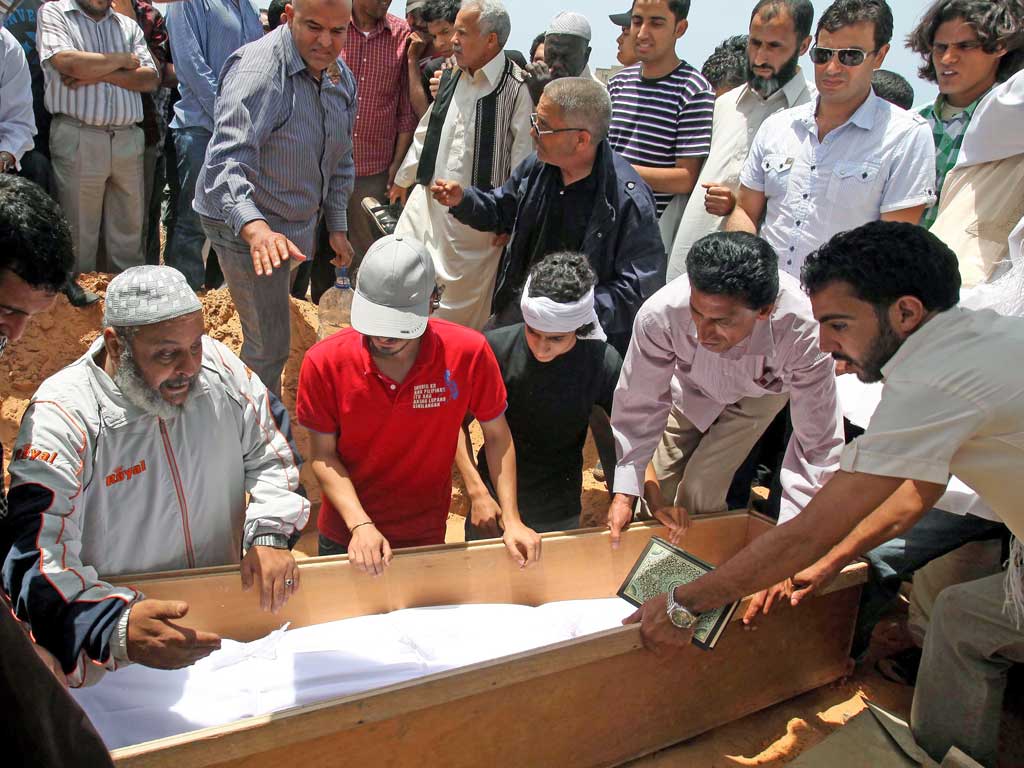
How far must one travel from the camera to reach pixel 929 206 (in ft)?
11.5

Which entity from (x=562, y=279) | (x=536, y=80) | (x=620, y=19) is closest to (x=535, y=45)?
(x=620, y=19)

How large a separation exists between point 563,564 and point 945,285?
164 cm

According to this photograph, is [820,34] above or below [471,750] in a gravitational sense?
above

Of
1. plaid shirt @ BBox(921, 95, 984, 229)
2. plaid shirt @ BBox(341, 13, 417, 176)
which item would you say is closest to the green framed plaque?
plaid shirt @ BBox(921, 95, 984, 229)

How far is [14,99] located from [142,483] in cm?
293

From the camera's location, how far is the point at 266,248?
3326 mm

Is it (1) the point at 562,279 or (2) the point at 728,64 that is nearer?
(1) the point at 562,279

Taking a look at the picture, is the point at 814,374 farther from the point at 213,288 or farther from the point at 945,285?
the point at 213,288


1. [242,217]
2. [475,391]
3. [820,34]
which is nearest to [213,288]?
[242,217]

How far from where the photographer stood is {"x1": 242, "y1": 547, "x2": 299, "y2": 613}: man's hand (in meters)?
2.42

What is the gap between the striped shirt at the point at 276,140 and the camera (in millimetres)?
3580

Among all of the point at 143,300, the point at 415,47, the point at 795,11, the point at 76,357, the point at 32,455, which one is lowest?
the point at 76,357

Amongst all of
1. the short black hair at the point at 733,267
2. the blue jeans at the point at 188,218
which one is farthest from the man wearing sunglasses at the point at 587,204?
the blue jeans at the point at 188,218

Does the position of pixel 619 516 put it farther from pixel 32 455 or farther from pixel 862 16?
pixel 862 16
